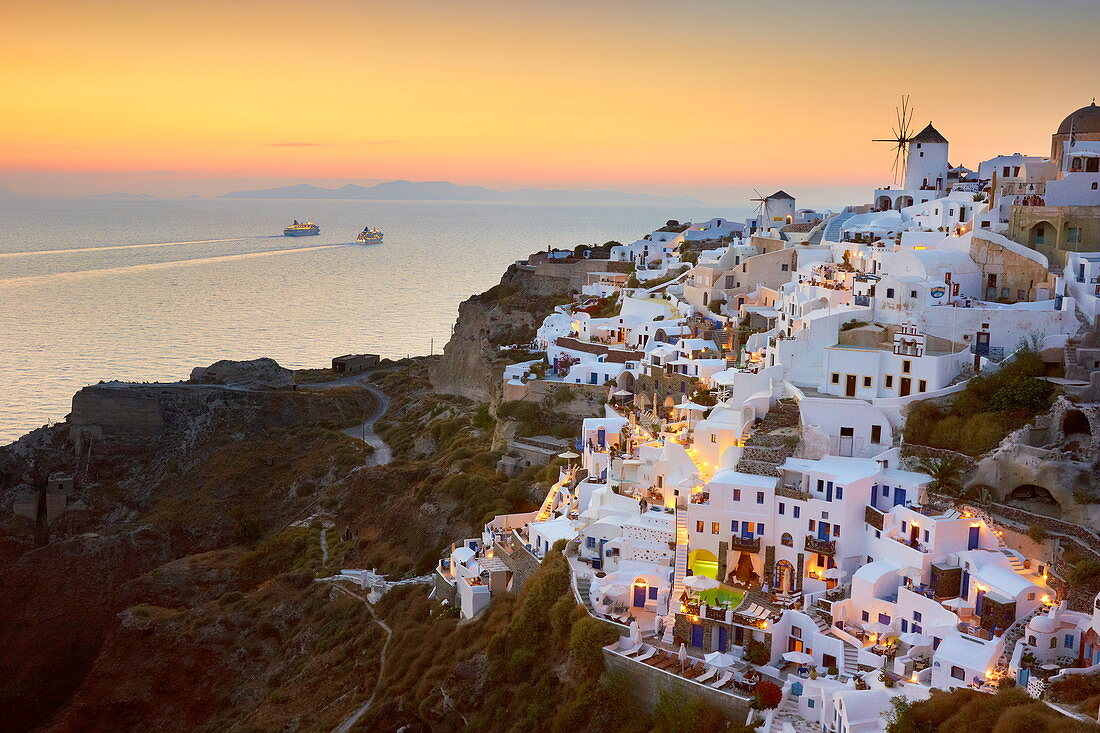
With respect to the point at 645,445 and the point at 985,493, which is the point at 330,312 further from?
the point at 985,493

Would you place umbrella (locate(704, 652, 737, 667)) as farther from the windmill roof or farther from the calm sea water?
the calm sea water

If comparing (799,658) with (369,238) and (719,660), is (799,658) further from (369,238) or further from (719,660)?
(369,238)

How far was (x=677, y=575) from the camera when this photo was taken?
23.2 metres

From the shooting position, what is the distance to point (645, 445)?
2731cm

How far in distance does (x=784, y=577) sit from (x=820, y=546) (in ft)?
3.81

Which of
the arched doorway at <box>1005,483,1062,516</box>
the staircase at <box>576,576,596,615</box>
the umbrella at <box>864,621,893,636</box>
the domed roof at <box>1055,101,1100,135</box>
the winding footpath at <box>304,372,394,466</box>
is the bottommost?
the winding footpath at <box>304,372,394,466</box>

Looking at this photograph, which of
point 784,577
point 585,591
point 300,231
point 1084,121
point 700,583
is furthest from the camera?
point 300,231

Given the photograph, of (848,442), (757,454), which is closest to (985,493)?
(848,442)

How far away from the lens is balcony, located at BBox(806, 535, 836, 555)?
22.3 m

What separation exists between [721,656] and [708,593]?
2.31 metres

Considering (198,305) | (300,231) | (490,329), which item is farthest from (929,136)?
(300,231)

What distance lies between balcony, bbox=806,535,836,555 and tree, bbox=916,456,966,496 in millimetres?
2563

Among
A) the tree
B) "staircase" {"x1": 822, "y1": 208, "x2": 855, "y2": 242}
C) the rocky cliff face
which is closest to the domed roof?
"staircase" {"x1": 822, "y1": 208, "x2": 855, "y2": 242}

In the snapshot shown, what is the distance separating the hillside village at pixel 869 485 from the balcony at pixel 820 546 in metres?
0.05
